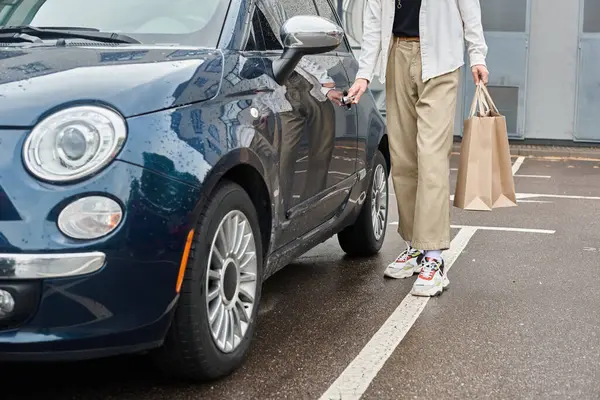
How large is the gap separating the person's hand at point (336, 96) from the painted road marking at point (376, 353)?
102cm

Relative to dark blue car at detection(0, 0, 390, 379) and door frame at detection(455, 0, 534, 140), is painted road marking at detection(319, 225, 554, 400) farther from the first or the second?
door frame at detection(455, 0, 534, 140)

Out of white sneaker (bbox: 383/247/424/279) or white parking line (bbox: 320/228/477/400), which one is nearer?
white parking line (bbox: 320/228/477/400)

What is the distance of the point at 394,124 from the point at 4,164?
8.68ft

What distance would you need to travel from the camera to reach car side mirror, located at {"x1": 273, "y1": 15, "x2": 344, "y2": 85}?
388 cm

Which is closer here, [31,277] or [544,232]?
[31,277]

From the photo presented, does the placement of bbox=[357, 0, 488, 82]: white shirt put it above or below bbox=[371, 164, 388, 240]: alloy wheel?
above

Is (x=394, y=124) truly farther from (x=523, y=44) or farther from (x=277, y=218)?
(x=523, y=44)

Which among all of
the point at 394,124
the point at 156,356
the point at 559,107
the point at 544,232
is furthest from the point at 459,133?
the point at 156,356

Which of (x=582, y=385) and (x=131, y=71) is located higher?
(x=131, y=71)

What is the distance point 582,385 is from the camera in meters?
3.49

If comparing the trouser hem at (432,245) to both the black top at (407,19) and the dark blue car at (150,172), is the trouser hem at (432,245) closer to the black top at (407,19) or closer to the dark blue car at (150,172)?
the dark blue car at (150,172)

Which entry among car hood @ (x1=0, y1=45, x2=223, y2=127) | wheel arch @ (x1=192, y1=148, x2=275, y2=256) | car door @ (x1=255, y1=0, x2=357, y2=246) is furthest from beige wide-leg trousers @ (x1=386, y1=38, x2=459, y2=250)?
car hood @ (x1=0, y1=45, x2=223, y2=127)

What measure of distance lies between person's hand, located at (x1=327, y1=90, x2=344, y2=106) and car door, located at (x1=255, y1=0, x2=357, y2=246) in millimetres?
14

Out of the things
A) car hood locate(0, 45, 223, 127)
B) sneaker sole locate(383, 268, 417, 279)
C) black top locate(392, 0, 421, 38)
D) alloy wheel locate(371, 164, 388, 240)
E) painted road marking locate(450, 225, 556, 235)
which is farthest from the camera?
painted road marking locate(450, 225, 556, 235)
